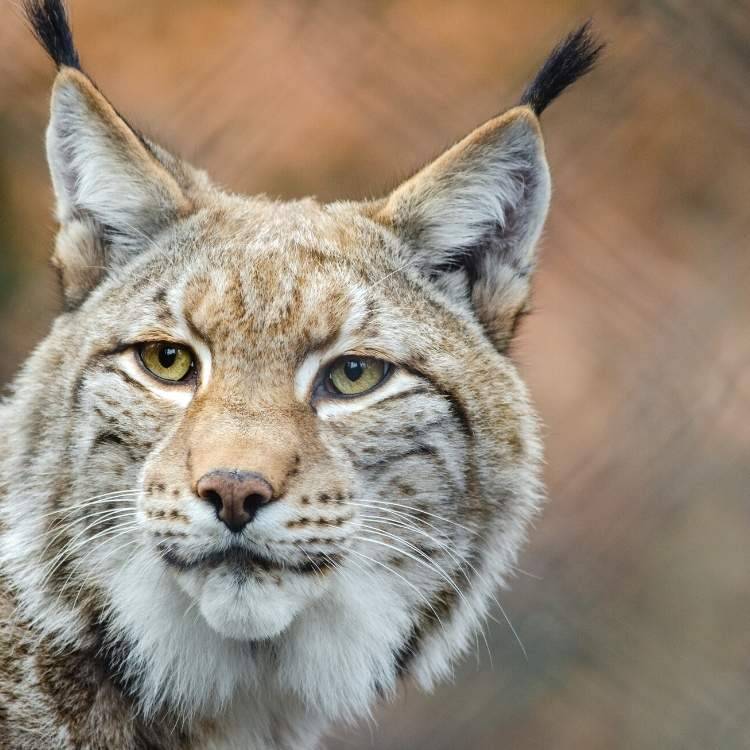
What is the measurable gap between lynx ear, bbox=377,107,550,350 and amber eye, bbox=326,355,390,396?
503 millimetres

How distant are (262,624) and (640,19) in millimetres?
3946

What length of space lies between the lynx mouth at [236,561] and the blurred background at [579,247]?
2.51m

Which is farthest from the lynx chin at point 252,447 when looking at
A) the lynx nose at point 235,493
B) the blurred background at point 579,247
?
the blurred background at point 579,247

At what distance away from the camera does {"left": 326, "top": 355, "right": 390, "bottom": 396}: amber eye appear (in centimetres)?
319

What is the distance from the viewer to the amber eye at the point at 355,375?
126 inches

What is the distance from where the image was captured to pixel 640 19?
5.66 metres

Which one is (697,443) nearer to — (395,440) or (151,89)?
(395,440)

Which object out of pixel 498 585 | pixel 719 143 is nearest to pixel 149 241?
pixel 498 585

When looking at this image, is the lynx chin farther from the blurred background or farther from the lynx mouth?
the blurred background

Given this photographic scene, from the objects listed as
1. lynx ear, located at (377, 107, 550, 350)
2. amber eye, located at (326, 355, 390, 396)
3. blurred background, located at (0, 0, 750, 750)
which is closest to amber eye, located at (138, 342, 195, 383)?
amber eye, located at (326, 355, 390, 396)

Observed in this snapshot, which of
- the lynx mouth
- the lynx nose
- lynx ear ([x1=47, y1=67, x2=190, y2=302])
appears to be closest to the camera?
the lynx nose

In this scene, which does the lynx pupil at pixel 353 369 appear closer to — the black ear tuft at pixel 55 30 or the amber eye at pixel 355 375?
the amber eye at pixel 355 375

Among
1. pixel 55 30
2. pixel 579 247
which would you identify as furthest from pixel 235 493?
pixel 579 247

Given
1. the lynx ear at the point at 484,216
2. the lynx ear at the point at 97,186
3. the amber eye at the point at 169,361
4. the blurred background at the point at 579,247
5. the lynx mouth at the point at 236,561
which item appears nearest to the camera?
the lynx mouth at the point at 236,561
